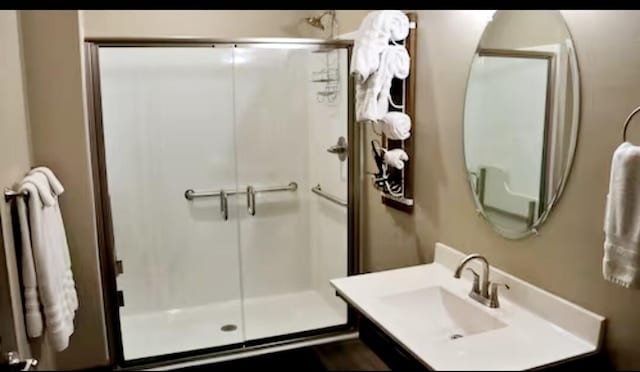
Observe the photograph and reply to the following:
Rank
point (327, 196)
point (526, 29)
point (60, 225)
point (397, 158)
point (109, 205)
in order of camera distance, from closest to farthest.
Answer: point (526, 29), point (60, 225), point (397, 158), point (109, 205), point (327, 196)

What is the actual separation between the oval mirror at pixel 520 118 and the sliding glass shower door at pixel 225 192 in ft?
3.53

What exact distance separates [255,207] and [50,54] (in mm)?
1616

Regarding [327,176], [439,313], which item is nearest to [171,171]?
[327,176]

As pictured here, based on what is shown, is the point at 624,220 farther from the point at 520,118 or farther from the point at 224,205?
the point at 224,205

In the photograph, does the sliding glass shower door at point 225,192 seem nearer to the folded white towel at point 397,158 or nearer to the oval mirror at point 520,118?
the folded white towel at point 397,158

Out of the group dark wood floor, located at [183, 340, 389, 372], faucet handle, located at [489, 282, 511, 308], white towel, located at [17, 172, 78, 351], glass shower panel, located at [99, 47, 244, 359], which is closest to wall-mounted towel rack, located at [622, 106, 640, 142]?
faucet handle, located at [489, 282, 511, 308]

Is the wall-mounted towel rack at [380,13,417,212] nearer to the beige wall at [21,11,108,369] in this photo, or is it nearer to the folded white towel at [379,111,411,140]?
the folded white towel at [379,111,411,140]

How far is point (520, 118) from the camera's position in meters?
1.65

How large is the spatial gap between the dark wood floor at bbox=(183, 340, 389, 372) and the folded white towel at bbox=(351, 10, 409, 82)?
111cm

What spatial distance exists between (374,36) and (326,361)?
1312 millimetres

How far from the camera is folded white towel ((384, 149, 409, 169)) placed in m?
2.15

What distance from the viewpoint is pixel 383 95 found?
6.99ft

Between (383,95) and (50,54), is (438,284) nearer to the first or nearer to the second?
(383,95)
